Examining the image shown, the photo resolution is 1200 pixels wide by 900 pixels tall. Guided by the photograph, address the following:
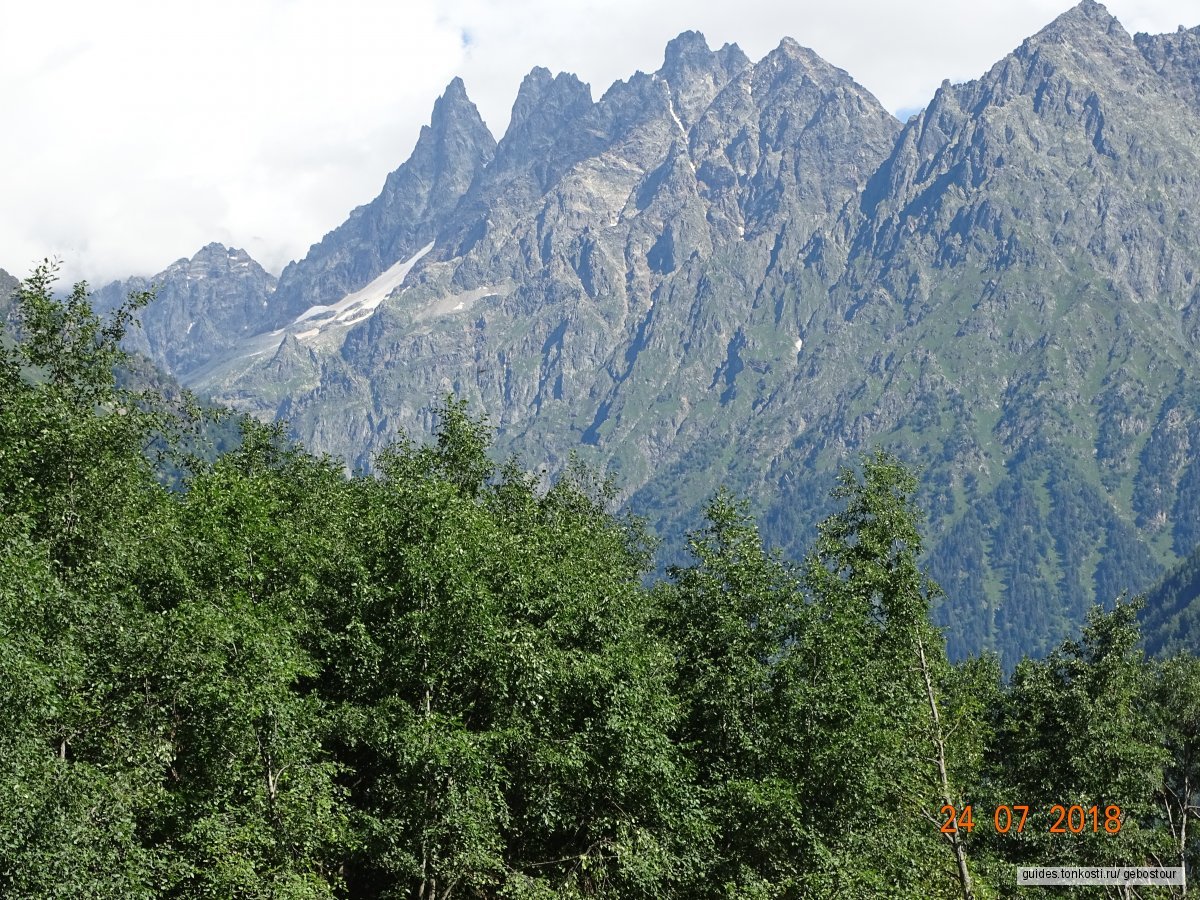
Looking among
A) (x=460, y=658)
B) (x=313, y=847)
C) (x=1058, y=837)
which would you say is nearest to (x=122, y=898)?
(x=313, y=847)

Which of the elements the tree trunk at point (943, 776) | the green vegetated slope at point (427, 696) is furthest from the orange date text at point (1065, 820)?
the tree trunk at point (943, 776)

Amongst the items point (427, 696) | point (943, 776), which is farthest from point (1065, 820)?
point (427, 696)

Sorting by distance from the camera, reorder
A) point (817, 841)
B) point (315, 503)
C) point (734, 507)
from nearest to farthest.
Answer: point (817, 841)
point (734, 507)
point (315, 503)

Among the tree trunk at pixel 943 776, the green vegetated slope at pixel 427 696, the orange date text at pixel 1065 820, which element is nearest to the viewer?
the green vegetated slope at pixel 427 696

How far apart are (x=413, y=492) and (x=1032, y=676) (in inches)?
1803

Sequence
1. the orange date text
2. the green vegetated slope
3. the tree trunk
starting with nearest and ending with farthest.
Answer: the green vegetated slope, the tree trunk, the orange date text

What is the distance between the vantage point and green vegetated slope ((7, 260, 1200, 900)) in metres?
33.8

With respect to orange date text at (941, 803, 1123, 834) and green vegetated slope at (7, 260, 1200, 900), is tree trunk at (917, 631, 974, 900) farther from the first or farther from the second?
orange date text at (941, 803, 1123, 834)

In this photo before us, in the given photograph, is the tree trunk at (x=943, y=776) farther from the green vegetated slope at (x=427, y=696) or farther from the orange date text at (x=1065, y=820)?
the orange date text at (x=1065, y=820)

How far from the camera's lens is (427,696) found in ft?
133

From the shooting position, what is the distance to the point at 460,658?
40.9 metres

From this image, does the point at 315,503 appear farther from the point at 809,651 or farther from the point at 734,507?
the point at 809,651

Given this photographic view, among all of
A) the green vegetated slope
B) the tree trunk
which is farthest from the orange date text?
the tree trunk

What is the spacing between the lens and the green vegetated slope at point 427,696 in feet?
111
